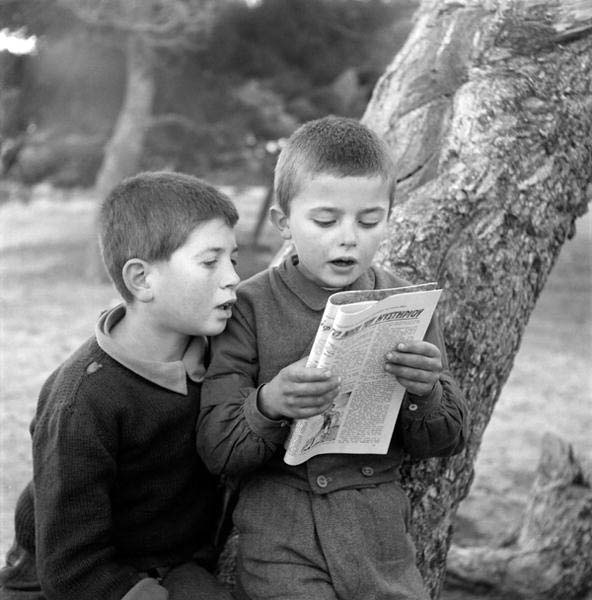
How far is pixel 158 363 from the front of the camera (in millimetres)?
1960

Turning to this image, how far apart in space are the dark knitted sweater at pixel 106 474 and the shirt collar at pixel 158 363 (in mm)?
17

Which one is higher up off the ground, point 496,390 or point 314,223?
point 314,223

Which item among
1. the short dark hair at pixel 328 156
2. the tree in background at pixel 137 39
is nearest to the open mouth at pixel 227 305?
the short dark hair at pixel 328 156

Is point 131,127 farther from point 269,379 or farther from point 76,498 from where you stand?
point 76,498

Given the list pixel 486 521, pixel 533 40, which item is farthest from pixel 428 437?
pixel 486 521

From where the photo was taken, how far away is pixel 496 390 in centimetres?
260

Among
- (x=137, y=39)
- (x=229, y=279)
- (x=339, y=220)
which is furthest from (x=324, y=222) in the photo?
(x=137, y=39)

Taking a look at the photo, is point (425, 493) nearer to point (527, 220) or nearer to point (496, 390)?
point (496, 390)

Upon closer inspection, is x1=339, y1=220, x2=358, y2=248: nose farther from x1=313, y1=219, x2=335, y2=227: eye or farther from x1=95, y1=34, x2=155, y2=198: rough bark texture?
x1=95, y1=34, x2=155, y2=198: rough bark texture

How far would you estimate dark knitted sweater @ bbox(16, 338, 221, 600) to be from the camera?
1.85 m

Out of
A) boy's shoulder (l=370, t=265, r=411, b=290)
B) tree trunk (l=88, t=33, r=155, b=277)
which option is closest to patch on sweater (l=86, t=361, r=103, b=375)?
boy's shoulder (l=370, t=265, r=411, b=290)

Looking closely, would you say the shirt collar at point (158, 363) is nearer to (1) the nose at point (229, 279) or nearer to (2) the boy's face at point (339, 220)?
(1) the nose at point (229, 279)

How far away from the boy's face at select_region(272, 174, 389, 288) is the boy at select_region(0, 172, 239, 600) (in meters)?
0.20

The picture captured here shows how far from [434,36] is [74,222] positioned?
18.6 metres
